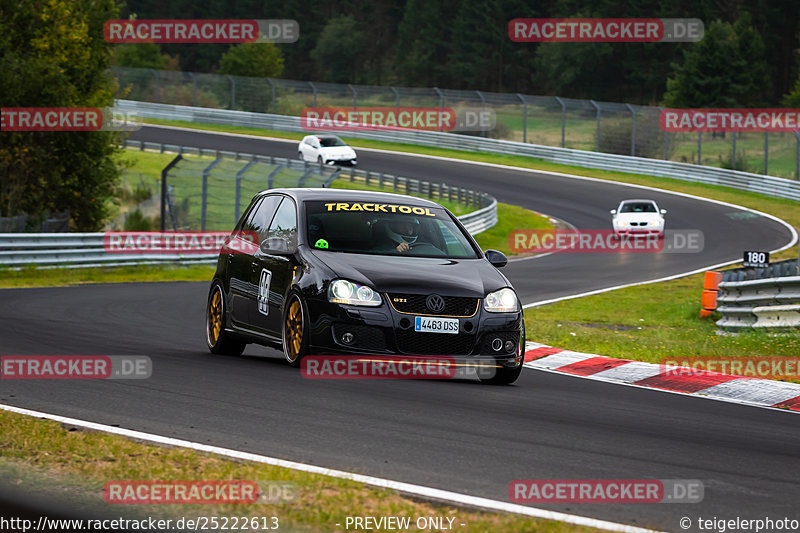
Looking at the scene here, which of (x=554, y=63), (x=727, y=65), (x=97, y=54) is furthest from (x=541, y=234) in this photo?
(x=554, y=63)

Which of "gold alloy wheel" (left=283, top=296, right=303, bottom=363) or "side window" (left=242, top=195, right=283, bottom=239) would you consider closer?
"gold alloy wheel" (left=283, top=296, right=303, bottom=363)

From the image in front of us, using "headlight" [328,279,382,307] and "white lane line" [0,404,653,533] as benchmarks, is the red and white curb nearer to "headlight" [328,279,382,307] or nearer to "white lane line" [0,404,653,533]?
"headlight" [328,279,382,307]

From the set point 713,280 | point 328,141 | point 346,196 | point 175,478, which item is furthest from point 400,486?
point 328,141

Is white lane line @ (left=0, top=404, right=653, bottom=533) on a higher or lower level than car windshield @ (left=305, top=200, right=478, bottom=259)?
lower

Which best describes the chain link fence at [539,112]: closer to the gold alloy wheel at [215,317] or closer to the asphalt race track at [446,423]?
the gold alloy wheel at [215,317]

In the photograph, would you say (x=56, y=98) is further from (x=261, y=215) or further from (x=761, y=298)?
(x=261, y=215)

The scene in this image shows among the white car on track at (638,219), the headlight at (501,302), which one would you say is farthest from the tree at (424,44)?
the headlight at (501,302)

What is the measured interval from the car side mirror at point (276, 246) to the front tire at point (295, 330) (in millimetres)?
455

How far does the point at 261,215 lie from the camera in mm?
11336

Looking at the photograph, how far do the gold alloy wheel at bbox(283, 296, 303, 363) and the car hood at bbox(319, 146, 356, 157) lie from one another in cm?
4209

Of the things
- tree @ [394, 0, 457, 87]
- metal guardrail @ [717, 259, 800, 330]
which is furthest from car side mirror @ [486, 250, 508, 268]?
tree @ [394, 0, 457, 87]

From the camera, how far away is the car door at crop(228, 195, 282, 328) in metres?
10.8

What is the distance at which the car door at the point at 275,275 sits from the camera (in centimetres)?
1005

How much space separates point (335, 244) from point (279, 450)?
151 inches
